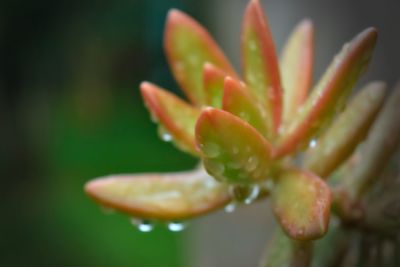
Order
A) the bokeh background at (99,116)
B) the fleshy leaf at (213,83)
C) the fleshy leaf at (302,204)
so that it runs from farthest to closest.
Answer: the bokeh background at (99,116)
the fleshy leaf at (213,83)
the fleshy leaf at (302,204)

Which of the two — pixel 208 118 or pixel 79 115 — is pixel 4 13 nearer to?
pixel 79 115

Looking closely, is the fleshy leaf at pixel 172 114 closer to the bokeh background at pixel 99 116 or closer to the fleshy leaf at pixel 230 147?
the fleshy leaf at pixel 230 147

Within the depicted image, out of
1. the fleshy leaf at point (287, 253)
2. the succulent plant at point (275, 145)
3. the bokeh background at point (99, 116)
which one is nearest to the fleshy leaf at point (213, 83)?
the succulent plant at point (275, 145)

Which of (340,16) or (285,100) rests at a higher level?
(340,16)

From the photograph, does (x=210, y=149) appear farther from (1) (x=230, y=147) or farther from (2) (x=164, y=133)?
(2) (x=164, y=133)

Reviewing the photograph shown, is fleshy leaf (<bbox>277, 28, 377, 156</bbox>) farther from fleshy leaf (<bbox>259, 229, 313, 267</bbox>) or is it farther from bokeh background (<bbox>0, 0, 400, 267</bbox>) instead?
bokeh background (<bbox>0, 0, 400, 267</bbox>)

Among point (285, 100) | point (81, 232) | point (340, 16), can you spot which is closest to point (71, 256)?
point (81, 232)
